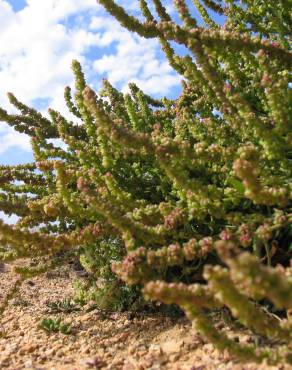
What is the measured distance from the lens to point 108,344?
2783 millimetres

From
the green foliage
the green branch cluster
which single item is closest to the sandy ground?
the green foliage

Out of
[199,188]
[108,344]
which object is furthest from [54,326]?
[199,188]

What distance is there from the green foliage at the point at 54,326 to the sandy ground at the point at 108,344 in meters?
0.03

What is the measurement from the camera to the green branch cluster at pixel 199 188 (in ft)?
5.77

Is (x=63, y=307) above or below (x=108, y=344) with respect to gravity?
above

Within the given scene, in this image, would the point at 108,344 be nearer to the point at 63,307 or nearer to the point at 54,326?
the point at 54,326

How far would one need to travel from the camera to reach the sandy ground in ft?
7.95

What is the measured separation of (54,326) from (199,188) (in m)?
1.41

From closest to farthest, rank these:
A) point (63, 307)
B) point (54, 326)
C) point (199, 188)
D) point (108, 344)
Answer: point (199, 188)
point (108, 344)
point (54, 326)
point (63, 307)

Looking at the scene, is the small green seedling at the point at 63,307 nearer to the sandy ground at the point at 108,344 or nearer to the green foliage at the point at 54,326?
the sandy ground at the point at 108,344

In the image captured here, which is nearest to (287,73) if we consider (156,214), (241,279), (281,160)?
(281,160)

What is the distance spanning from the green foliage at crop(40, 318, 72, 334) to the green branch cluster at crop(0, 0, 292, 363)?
0.40 metres

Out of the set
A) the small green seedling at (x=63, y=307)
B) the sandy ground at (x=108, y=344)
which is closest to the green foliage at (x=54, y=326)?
the sandy ground at (x=108, y=344)

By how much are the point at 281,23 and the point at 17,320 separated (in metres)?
2.62
